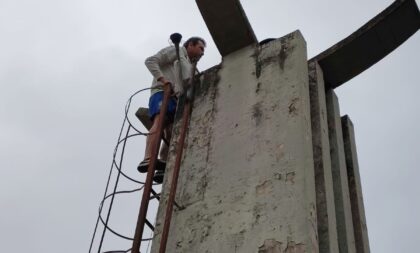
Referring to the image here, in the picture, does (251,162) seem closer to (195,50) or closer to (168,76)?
(168,76)

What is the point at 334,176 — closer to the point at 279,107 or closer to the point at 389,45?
the point at 279,107

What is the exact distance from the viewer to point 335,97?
19.9 feet

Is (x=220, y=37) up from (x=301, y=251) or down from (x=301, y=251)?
up

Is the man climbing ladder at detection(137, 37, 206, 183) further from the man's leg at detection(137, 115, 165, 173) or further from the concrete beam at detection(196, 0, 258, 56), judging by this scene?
the concrete beam at detection(196, 0, 258, 56)

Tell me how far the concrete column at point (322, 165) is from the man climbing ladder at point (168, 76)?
1.34 meters

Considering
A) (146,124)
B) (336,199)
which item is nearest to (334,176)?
(336,199)

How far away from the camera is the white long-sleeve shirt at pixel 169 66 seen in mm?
6527

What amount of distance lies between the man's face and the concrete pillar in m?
0.92

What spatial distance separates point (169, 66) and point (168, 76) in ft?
0.38

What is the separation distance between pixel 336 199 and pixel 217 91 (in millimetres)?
1585

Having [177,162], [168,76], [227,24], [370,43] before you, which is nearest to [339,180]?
[177,162]

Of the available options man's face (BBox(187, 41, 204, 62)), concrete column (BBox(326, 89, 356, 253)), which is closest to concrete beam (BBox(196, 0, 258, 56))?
man's face (BBox(187, 41, 204, 62))

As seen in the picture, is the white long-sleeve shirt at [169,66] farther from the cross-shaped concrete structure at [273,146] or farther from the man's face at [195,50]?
the cross-shaped concrete structure at [273,146]

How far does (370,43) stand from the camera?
5.90 metres
